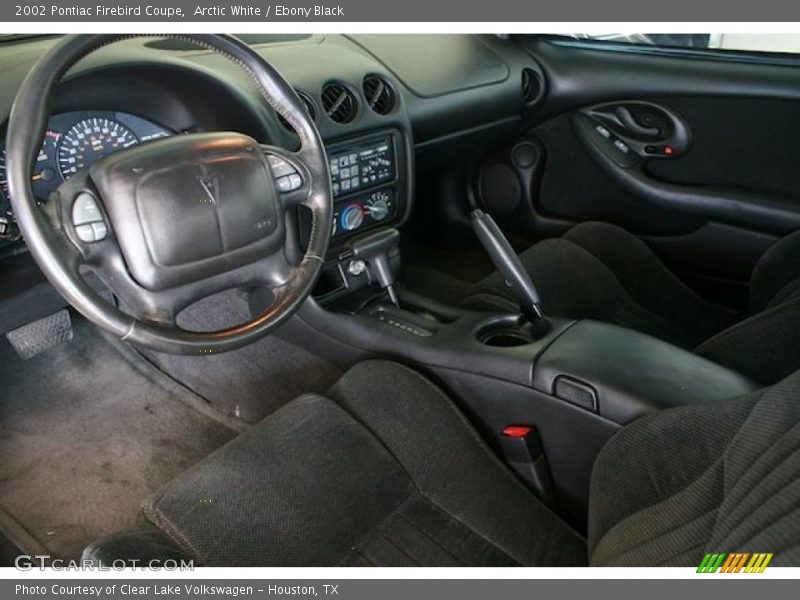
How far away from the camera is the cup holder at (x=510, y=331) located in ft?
4.43

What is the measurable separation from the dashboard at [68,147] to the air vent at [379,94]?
1.68 ft

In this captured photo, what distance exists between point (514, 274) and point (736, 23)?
2.46 ft

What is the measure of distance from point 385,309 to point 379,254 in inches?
4.3

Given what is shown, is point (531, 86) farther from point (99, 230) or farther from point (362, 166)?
point (99, 230)

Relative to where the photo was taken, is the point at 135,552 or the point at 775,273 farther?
the point at 775,273

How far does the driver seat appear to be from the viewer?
78cm

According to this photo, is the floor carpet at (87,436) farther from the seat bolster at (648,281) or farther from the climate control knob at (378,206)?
the seat bolster at (648,281)

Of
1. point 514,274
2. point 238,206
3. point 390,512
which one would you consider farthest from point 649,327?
point 238,206

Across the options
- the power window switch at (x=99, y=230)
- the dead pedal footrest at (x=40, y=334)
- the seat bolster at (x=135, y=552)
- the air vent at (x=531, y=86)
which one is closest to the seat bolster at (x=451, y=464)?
the seat bolster at (x=135, y=552)

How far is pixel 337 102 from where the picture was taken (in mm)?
1560

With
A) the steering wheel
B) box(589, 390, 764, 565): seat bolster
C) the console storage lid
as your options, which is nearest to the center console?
the console storage lid

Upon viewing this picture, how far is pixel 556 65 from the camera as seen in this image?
2.06m

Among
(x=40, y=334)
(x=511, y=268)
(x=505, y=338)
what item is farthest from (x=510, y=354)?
(x=40, y=334)

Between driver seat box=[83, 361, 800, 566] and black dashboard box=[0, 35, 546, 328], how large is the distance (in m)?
0.39
